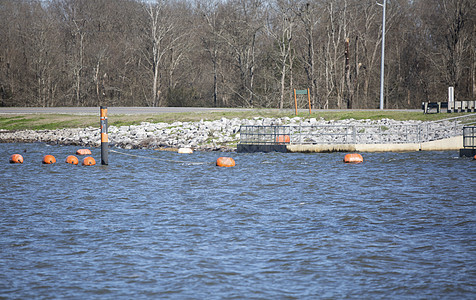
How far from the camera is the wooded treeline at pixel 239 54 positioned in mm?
59875

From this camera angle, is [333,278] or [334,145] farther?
[334,145]

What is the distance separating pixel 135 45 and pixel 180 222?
5710 cm

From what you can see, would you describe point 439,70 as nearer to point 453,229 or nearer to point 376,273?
point 453,229

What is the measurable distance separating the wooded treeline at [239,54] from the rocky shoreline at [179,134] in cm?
1857

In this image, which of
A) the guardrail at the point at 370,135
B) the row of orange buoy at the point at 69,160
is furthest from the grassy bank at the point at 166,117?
the row of orange buoy at the point at 69,160

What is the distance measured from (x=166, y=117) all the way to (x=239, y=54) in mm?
23044

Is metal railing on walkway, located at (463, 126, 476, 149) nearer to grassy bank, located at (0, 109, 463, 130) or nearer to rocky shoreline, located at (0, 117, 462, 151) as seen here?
rocky shoreline, located at (0, 117, 462, 151)

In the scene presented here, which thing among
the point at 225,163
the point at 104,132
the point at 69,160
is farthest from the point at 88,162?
the point at 225,163

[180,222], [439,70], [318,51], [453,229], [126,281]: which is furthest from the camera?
[318,51]

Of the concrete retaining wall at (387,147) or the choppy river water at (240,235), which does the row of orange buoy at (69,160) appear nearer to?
the choppy river water at (240,235)

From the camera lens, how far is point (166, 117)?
42.6 meters

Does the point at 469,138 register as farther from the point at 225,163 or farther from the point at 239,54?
the point at 239,54

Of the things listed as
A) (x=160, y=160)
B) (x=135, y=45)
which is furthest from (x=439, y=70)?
(x=160, y=160)

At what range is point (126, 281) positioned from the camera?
32.3 ft
